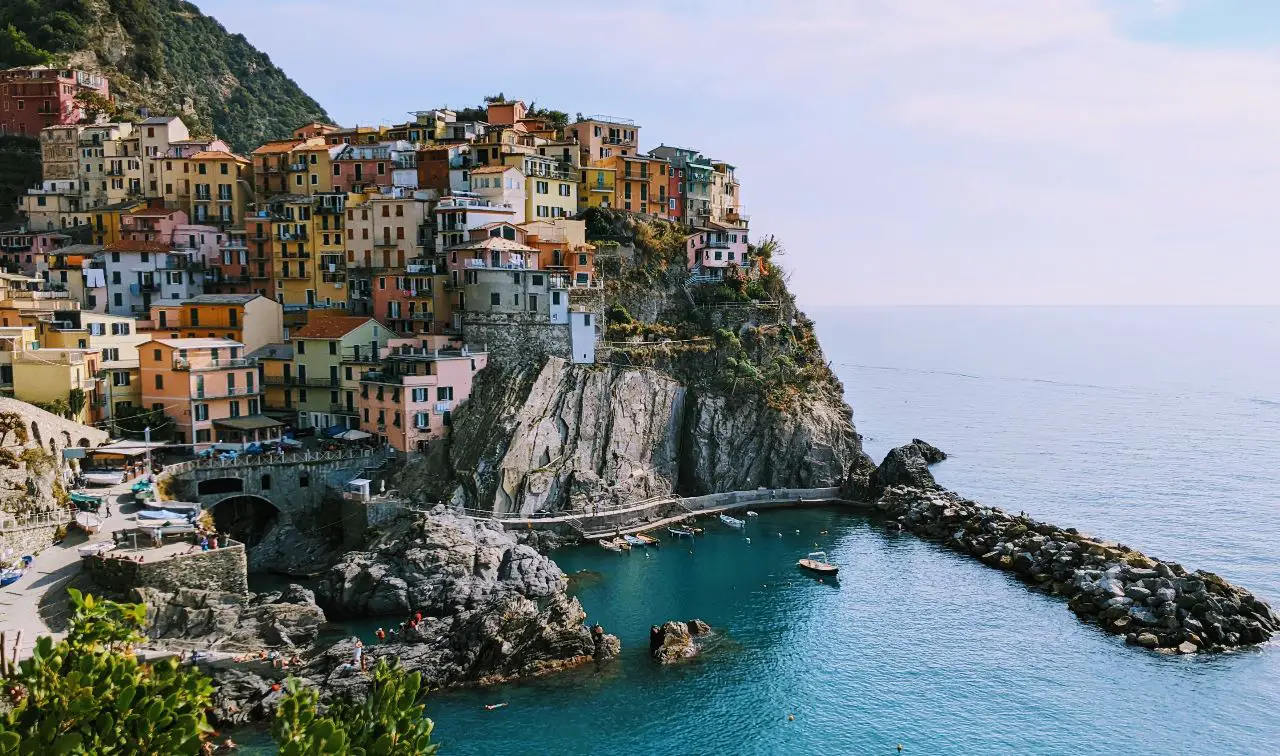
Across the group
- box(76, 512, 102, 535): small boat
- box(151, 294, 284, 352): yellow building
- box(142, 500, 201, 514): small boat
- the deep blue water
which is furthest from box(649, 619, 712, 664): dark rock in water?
box(151, 294, 284, 352): yellow building

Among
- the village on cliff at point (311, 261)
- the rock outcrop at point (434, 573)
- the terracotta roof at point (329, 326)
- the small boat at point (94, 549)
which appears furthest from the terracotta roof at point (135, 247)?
the small boat at point (94, 549)

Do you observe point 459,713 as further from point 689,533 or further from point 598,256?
point 598,256

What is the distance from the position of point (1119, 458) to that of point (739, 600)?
56707 mm

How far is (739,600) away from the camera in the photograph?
167ft

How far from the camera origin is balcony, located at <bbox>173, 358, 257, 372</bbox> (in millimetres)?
56906

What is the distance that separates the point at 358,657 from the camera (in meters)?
Answer: 39.2

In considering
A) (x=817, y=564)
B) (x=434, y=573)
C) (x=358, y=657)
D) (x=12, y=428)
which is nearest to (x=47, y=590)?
(x=12, y=428)

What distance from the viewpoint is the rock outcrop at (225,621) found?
39844mm

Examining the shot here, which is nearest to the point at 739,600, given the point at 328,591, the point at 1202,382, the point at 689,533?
the point at 689,533

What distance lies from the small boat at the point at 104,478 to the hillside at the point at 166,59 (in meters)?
53.7

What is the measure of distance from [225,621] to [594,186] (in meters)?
47.2

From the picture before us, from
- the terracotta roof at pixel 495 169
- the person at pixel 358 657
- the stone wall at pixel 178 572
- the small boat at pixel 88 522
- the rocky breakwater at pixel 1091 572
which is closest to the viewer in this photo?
the person at pixel 358 657

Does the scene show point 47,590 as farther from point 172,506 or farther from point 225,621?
point 172,506

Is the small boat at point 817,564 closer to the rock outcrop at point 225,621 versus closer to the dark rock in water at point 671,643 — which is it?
the dark rock in water at point 671,643
